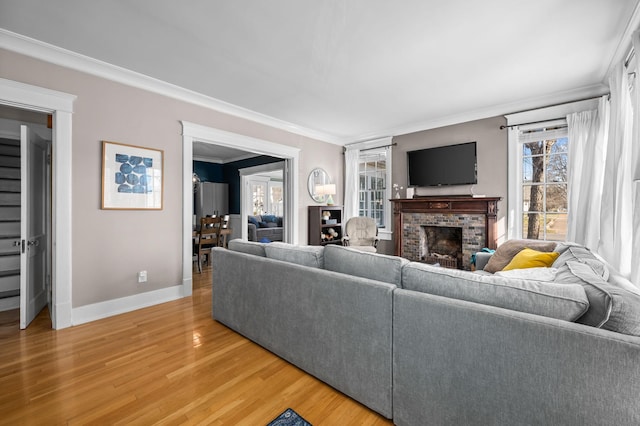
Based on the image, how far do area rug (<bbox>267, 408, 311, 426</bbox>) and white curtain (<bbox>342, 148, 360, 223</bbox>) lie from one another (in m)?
4.65

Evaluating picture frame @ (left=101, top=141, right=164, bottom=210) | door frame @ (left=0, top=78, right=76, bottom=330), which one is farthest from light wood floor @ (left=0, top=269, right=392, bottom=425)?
picture frame @ (left=101, top=141, right=164, bottom=210)

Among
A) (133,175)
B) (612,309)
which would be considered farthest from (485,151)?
(133,175)

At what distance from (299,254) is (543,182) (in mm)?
3965

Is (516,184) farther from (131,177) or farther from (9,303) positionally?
(9,303)

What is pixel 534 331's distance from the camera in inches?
43.1

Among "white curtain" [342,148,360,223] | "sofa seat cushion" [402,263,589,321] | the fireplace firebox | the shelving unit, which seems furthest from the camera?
"white curtain" [342,148,360,223]

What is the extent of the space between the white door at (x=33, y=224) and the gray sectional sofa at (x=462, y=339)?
2567 mm

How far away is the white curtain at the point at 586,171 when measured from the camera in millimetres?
3314

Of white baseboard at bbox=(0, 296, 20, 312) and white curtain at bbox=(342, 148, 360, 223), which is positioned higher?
white curtain at bbox=(342, 148, 360, 223)

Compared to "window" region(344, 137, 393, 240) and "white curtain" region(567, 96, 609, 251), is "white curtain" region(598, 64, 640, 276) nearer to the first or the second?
"white curtain" region(567, 96, 609, 251)

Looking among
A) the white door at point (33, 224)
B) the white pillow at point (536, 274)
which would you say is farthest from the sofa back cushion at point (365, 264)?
the white door at point (33, 224)

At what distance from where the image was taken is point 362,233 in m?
5.16

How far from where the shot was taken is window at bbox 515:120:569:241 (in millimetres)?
3877

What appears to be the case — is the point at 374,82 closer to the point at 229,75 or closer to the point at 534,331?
the point at 229,75
